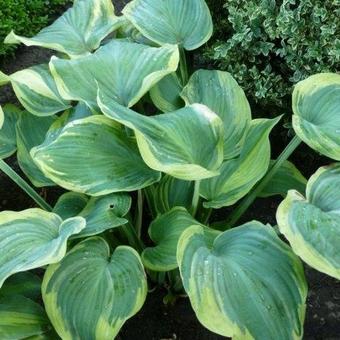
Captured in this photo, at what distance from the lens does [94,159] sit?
1.49 meters

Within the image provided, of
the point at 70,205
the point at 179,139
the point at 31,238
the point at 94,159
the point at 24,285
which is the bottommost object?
the point at 24,285

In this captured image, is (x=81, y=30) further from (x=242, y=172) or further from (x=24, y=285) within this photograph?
(x=24, y=285)

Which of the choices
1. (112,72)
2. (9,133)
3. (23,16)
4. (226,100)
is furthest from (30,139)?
(23,16)

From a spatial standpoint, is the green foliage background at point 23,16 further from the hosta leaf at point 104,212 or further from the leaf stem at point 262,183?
the leaf stem at point 262,183

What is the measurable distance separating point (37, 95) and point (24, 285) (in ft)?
1.79

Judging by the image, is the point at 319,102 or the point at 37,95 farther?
the point at 37,95

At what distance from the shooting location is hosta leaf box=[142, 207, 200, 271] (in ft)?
4.90

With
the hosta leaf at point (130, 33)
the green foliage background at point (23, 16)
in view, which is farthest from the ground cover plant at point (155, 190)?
the green foliage background at point (23, 16)

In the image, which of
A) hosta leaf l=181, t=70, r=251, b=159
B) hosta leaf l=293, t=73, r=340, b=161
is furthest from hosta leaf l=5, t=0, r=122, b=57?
hosta leaf l=293, t=73, r=340, b=161

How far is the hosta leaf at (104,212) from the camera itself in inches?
56.4

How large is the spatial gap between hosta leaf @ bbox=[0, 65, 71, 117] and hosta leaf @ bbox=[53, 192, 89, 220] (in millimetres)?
250

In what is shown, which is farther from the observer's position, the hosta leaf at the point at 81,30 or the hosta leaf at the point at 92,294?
the hosta leaf at the point at 81,30

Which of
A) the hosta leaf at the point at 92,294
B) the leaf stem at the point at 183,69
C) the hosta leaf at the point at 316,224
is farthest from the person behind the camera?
the leaf stem at the point at 183,69

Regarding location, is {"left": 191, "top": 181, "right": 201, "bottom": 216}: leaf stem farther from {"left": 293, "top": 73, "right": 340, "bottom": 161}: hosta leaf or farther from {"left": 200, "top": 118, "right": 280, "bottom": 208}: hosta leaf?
{"left": 293, "top": 73, "right": 340, "bottom": 161}: hosta leaf
